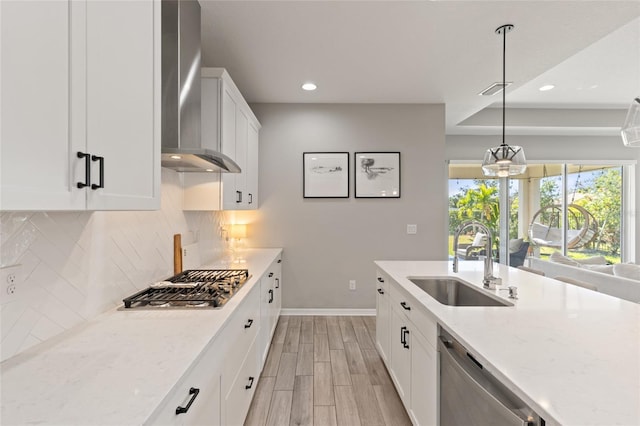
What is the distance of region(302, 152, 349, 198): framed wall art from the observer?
4.15m

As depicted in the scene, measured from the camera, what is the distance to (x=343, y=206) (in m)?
4.18

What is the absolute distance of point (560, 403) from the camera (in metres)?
0.79

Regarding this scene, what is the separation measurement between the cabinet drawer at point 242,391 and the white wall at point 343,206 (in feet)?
6.58

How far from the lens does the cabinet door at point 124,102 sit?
3.13 ft

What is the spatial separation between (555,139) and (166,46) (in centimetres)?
658

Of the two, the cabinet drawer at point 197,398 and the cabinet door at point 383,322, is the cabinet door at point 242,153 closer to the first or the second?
the cabinet door at point 383,322

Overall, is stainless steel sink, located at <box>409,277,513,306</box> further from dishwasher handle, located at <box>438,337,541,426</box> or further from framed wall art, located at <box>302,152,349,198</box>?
framed wall art, located at <box>302,152,349,198</box>

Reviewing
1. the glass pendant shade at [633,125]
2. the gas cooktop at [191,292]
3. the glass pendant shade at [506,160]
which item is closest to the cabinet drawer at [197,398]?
the gas cooktop at [191,292]

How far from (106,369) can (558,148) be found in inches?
283

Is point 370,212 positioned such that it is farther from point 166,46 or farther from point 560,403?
point 560,403

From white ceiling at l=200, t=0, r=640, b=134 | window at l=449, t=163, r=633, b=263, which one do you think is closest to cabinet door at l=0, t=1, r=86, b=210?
white ceiling at l=200, t=0, r=640, b=134

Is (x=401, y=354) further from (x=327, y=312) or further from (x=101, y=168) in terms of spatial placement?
(x=327, y=312)

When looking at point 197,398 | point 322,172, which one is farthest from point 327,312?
point 197,398

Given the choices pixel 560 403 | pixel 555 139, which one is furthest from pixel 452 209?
pixel 560 403
